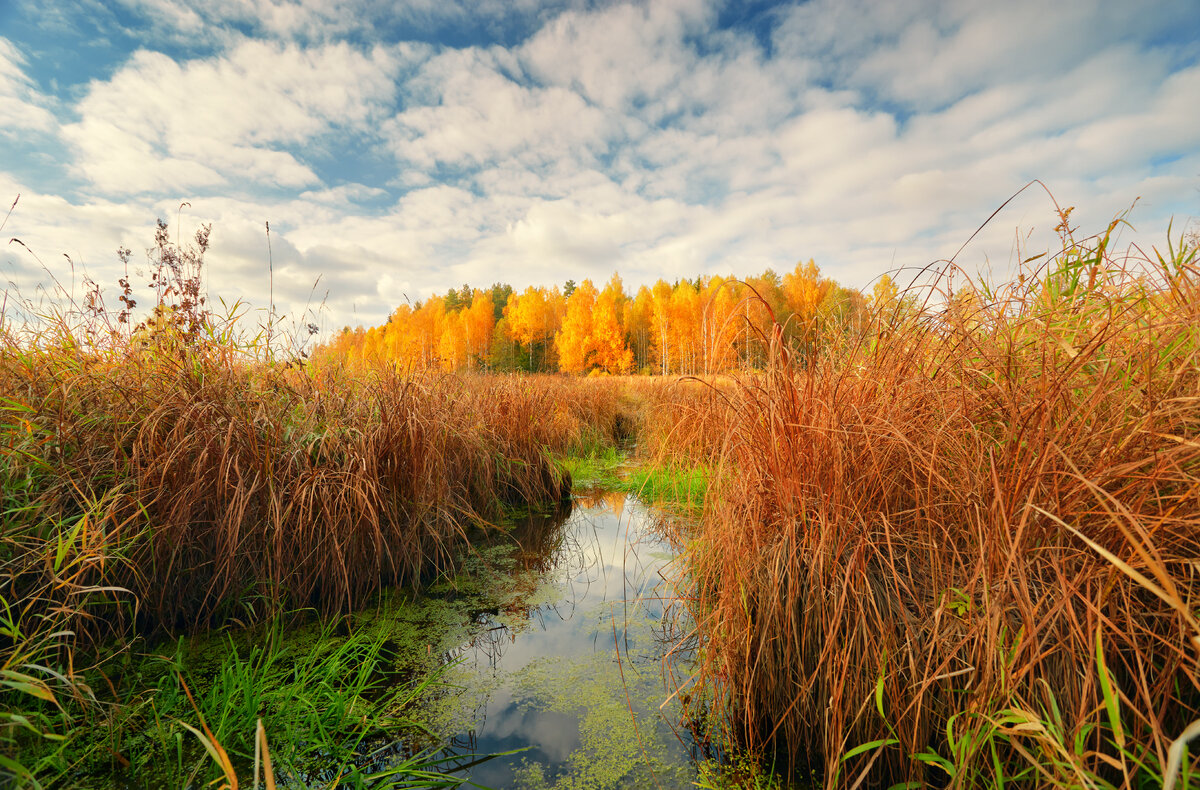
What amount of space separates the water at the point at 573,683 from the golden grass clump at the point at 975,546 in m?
0.35

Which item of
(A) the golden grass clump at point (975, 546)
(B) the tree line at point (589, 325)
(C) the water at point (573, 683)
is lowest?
(C) the water at point (573, 683)

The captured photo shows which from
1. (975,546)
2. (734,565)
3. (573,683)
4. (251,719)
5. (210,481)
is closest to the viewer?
(975,546)

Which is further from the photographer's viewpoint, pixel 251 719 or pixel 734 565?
pixel 734 565

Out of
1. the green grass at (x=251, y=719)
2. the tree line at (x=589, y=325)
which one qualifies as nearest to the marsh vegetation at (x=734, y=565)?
the green grass at (x=251, y=719)

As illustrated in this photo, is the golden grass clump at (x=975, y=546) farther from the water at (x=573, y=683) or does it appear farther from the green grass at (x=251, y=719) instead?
the green grass at (x=251, y=719)

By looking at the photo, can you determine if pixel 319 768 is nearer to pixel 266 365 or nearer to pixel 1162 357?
pixel 266 365

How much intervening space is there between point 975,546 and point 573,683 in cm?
175

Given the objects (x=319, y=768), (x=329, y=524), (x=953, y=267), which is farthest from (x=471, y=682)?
(x=953, y=267)

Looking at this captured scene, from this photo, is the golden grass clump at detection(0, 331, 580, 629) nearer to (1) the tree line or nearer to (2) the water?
(2) the water

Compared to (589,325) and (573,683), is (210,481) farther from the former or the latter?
(589,325)

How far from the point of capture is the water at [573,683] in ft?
5.95

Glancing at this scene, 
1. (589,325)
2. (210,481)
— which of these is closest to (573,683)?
(210,481)

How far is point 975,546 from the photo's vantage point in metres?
1.43

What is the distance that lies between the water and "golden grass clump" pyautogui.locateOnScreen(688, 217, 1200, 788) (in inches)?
13.9
